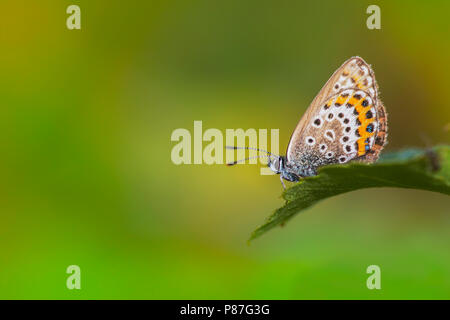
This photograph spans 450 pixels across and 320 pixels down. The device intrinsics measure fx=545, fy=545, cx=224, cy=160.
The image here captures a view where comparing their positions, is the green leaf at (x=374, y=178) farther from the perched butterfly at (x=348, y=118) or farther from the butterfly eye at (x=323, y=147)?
the butterfly eye at (x=323, y=147)

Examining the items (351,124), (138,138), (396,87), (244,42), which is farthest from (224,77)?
(351,124)

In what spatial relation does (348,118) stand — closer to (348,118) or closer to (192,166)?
(348,118)

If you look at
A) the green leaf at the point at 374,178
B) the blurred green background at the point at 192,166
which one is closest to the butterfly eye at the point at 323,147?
the blurred green background at the point at 192,166

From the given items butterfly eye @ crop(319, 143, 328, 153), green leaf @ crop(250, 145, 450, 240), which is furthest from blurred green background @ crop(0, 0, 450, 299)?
green leaf @ crop(250, 145, 450, 240)

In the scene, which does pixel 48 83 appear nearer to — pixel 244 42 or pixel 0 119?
pixel 0 119

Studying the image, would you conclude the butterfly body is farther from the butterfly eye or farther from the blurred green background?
the blurred green background

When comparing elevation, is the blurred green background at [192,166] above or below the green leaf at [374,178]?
above
